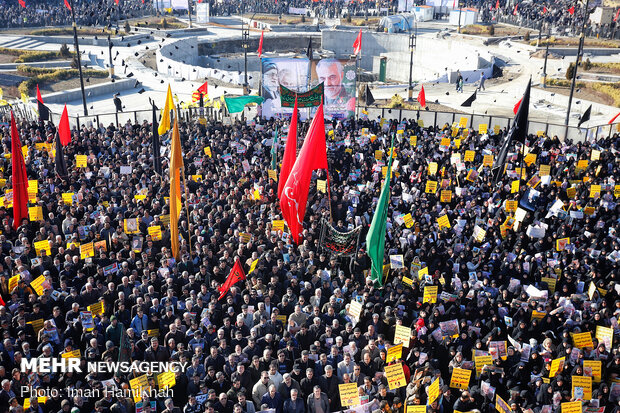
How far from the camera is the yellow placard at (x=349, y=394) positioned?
8992 mm

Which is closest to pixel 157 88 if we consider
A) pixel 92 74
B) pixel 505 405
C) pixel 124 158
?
pixel 92 74

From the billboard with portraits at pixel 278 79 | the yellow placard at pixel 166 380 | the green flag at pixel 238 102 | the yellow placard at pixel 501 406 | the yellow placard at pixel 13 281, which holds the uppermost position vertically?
the billboard with portraits at pixel 278 79

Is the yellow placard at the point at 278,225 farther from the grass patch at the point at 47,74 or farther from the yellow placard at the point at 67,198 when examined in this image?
the grass patch at the point at 47,74

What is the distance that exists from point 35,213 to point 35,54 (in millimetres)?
34593

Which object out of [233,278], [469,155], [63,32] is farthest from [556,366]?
[63,32]

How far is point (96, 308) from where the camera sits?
36.3 ft

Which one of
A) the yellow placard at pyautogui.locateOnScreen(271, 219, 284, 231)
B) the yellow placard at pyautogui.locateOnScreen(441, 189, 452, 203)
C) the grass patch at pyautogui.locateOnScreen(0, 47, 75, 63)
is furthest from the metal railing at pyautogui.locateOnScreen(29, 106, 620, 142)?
the grass patch at pyautogui.locateOnScreen(0, 47, 75, 63)

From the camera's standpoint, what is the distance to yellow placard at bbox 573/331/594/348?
10297 mm

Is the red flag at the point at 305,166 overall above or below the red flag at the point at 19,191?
above

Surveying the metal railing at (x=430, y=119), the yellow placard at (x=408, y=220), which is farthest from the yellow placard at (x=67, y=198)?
the metal railing at (x=430, y=119)

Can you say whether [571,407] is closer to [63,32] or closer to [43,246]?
[43,246]

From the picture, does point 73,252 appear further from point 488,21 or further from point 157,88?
point 488,21

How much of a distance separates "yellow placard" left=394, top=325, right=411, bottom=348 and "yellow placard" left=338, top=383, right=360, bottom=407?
165 centimetres

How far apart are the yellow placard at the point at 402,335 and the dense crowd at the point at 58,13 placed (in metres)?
52.9
